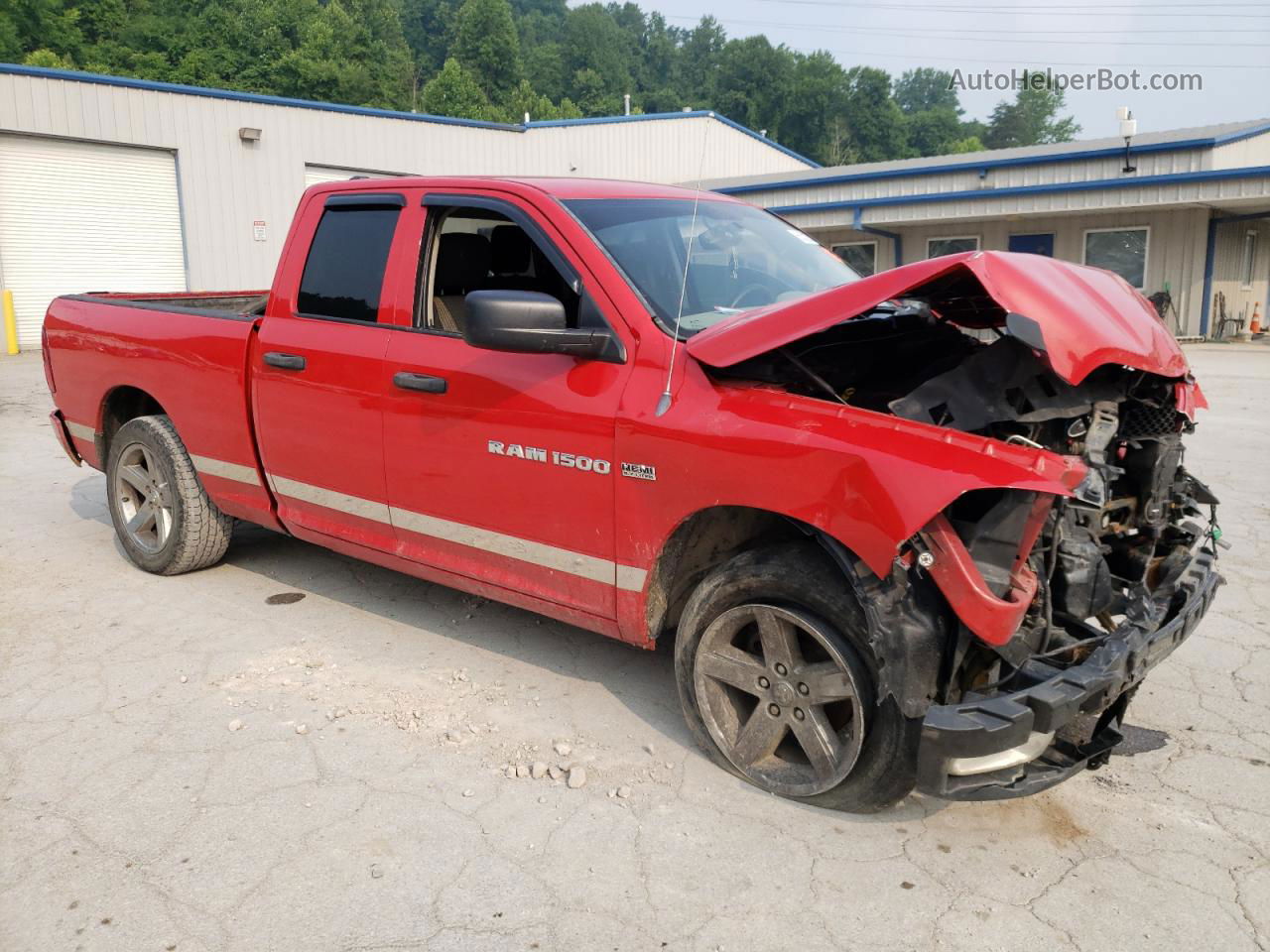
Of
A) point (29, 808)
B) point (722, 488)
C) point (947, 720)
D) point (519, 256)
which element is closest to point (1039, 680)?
point (947, 720)

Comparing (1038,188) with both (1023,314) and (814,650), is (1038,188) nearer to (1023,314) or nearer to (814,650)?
(1023,314)

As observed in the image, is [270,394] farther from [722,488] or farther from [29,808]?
[722,488]

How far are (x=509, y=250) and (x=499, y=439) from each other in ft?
3.83

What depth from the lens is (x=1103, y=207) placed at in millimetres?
19984

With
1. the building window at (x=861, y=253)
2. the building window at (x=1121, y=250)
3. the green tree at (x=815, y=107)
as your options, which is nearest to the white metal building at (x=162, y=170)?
the building window at (x=861, y=253)

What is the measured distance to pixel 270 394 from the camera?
4.59 m

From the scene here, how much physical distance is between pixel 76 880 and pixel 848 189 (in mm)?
22760

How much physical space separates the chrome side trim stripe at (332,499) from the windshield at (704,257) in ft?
4.96

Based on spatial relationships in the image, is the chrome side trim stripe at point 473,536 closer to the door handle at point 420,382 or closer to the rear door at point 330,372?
the rear door at point 330,372

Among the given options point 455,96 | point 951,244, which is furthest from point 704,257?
point 455,96

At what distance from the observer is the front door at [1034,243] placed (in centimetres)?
2252

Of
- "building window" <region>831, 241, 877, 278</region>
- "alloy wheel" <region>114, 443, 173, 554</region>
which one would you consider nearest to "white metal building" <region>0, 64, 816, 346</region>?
"building window" <region>831, 241, 877, 278</region>

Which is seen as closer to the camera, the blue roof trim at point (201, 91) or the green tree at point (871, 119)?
the blue roof trim at point (201, 91)

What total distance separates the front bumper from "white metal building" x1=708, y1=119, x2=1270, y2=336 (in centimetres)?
1904
